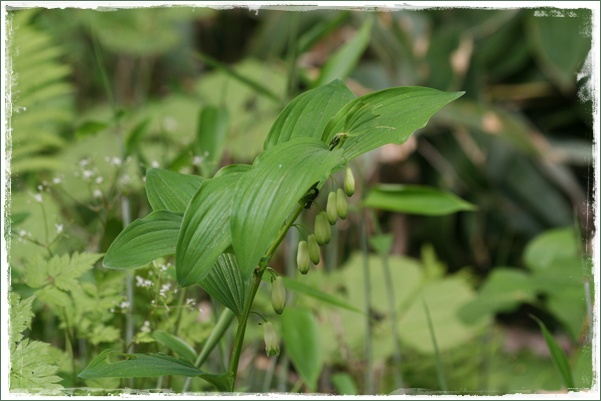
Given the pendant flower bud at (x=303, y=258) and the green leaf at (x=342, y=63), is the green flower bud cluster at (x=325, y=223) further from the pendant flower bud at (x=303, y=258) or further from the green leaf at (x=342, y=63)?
the green leaf at (x=342, y=63)

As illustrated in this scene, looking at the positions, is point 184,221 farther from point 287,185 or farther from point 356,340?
point 356,340

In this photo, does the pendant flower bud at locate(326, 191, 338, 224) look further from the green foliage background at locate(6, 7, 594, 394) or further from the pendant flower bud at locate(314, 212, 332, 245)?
the green foliage background at locate(6, 7, 594, 394)

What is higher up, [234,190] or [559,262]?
[559,262]

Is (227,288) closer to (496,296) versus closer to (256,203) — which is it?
(256,203)

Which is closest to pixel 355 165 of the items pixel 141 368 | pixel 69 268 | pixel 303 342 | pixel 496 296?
pixel 496 296

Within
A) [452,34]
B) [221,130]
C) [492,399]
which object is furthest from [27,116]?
[452,34]

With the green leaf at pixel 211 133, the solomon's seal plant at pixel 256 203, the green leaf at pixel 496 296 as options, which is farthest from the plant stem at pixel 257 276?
the green leaf at pixel 496 296
